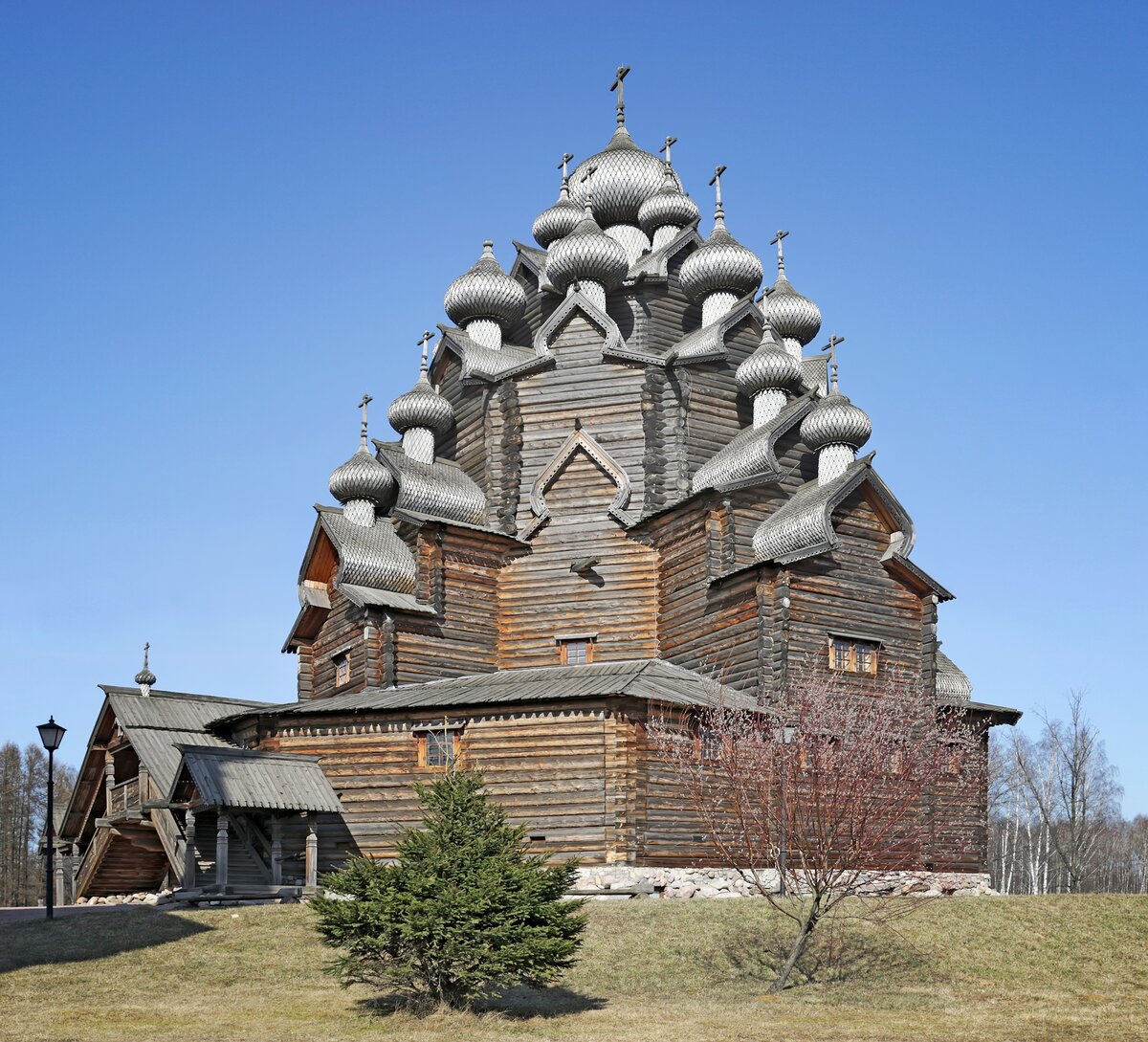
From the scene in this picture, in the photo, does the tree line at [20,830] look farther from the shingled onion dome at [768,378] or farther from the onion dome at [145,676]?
the shingled onion dome at [768,378]

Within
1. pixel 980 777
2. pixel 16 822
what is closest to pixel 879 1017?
pixel 980 777

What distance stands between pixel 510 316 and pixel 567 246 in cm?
253

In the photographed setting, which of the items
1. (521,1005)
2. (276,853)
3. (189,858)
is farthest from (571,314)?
(521,1005)

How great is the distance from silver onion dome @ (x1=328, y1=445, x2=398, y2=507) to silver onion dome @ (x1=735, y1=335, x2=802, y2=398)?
28.8 ft

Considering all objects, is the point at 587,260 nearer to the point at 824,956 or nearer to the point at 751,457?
the point at 751,457

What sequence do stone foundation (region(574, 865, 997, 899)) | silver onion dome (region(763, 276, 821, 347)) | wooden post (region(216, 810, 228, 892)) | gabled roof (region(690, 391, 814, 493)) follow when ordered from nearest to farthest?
stone foundation (region(574, 865, 997, 899)), wooden post (region(216, 810, 228, 892)), gabled roof (region(690, 391, 814, 493)), silver onion dome (region(763, 276, 821, 347))

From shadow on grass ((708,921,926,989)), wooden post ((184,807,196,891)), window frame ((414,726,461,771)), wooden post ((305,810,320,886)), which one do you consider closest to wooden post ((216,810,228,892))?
wooden post ((184,807,196,891))

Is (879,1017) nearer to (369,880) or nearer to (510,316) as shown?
(369,880)

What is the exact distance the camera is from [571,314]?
106 ft

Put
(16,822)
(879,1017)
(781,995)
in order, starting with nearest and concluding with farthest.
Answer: (879,1017), (781,995), (16,822)

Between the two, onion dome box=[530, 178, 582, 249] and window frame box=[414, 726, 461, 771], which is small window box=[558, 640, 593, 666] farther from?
onion dome box=[530, 178, 582, 249]

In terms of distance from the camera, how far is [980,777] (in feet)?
94.5

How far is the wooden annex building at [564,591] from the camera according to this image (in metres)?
25.1

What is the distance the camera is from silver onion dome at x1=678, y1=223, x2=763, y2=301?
32.9m
